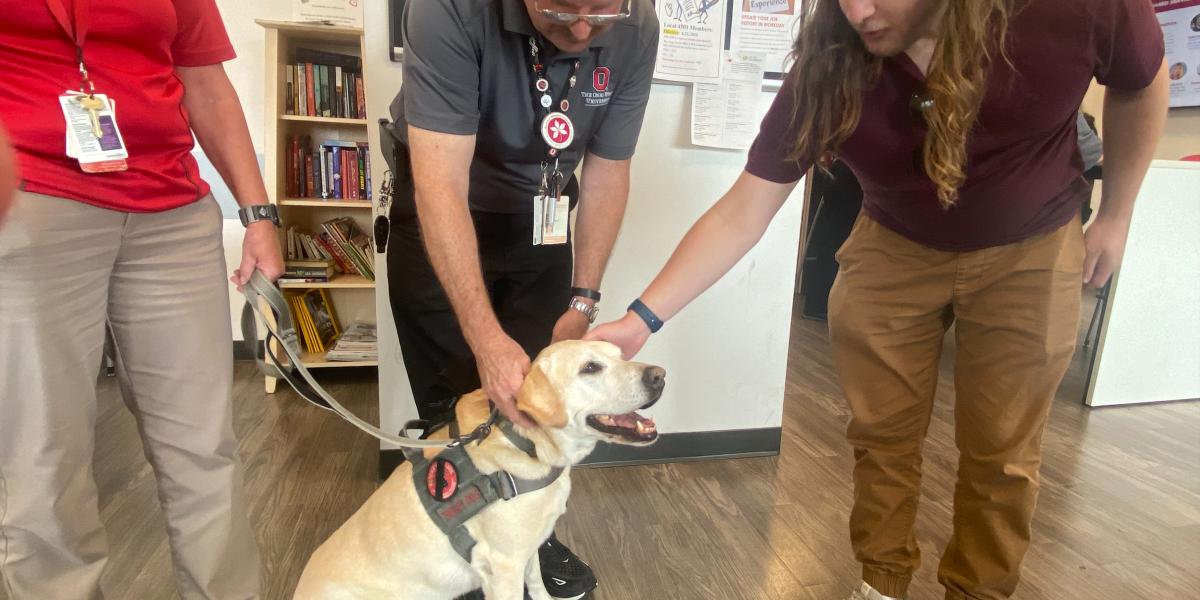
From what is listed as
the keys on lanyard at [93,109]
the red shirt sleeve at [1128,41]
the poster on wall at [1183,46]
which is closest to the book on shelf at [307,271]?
the keys on lanyard at [93,109]

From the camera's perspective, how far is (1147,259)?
A: 10.1ft

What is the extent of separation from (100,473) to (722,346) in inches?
90.0

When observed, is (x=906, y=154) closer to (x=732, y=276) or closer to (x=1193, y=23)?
(x=732, y=276)

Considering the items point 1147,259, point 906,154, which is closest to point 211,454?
point 906,154

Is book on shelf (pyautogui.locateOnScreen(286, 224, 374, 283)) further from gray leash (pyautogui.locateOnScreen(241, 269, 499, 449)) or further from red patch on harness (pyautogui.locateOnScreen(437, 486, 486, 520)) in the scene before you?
red patch on harness (pyautogui.locateOnScreen(437, 486, 486, 520))

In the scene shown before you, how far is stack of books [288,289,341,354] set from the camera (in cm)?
339

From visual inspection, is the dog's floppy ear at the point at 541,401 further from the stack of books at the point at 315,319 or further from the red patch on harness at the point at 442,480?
the stack of books at the point at 315,319

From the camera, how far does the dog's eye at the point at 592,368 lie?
3.97 ft

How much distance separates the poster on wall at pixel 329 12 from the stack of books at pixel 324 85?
0.50ft

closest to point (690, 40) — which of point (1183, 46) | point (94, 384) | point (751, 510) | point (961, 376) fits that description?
point (961, 376)

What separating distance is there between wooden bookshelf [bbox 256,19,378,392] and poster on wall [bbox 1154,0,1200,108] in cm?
545

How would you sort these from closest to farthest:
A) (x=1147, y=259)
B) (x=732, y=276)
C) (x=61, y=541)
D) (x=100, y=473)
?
(x=61, y=541) < (x=100, y=473) < (x=732, y=276) < (x=1147, y=259)

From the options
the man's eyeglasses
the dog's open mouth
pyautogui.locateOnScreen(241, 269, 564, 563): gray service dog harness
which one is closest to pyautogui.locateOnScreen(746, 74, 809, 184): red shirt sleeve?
the man's eyeglasses

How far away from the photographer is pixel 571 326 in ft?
4.71
